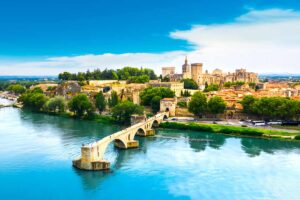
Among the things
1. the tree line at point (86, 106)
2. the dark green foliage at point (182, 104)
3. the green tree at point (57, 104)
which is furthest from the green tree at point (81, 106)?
the dark green foliage at point (182, 104)

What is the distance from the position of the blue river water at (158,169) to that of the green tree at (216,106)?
5953 millimetres

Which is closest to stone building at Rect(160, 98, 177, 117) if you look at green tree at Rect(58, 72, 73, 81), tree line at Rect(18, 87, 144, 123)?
tree line at Rect(18, 87, 144, 123)

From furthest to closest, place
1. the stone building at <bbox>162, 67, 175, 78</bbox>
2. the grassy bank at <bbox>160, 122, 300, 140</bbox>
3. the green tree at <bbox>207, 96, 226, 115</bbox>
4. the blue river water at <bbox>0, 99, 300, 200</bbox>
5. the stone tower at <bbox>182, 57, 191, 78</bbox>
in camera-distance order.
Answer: the stone building at <bbox>162, 67, 175, 78</bbox> < the stone tower at <bbox>182, 57, 191, 78</bbox> < the green tree at <bbox>207, 96, 226, 115</bbox> < the grassy bank at <bbox>160, 122, 300, 140</bbox> < the blue river water at <bbox>0, 99, 300, 200</bbox>

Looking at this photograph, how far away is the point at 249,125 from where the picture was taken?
80.4 ft

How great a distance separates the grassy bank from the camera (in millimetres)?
21172

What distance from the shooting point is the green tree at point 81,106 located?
94.6 ft

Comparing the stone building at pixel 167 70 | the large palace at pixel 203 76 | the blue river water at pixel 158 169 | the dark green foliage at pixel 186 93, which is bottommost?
the blue river water at pixel 158 169

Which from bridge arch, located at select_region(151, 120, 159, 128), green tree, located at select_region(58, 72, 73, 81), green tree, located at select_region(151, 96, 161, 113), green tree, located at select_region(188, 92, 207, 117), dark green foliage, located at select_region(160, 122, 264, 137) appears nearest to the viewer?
dark green foliage, located at select_region(160, 122, 264, 137)

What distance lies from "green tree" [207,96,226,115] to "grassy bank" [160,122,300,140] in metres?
2.92

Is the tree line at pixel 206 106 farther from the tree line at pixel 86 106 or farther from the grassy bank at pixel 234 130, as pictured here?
the tree line at pixel 86 106

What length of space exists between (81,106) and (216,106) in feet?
35.6

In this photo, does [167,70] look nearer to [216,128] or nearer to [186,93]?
[186,93]

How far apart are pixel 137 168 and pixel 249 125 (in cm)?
1244

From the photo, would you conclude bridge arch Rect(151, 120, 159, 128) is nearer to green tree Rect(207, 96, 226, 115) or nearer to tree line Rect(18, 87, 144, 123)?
tree line Rect(18, 87, 144, 123)
